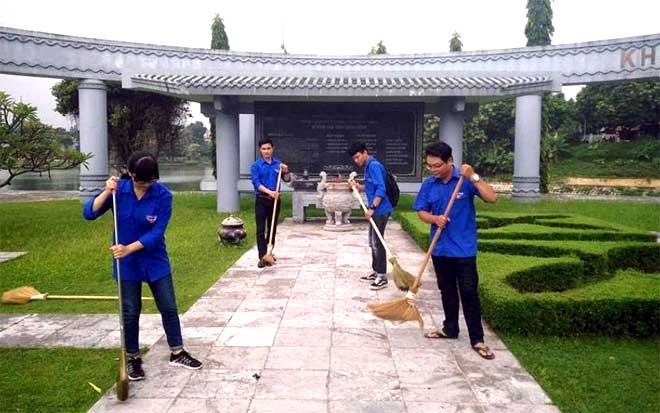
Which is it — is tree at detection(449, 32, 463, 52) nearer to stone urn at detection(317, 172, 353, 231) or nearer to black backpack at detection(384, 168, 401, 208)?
stone urn at detection(317, 172, 353, 231)

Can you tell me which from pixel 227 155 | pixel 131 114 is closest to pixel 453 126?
pixel 227 155

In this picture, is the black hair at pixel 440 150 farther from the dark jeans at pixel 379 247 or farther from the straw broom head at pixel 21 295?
the straw broom head at pixel 21 295

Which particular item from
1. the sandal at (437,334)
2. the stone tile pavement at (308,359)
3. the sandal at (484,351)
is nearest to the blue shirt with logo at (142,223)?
the stone tile pavement at (308,359)

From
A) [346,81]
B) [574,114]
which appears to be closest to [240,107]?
[346,81]

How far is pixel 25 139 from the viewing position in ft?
29.9

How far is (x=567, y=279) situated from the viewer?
244 inches

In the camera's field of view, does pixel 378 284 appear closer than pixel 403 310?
No

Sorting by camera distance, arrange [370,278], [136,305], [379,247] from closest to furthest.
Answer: [136,305], [379,247], [370,278]

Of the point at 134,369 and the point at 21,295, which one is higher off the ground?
the point at 21,295

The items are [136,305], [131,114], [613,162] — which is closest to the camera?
[136,305]

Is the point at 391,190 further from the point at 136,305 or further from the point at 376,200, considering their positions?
the point at 136,305

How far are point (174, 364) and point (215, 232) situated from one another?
22.6 ft

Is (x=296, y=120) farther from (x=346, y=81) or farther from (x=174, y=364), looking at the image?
(x=174, y=364)

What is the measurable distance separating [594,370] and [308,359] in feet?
7.08
